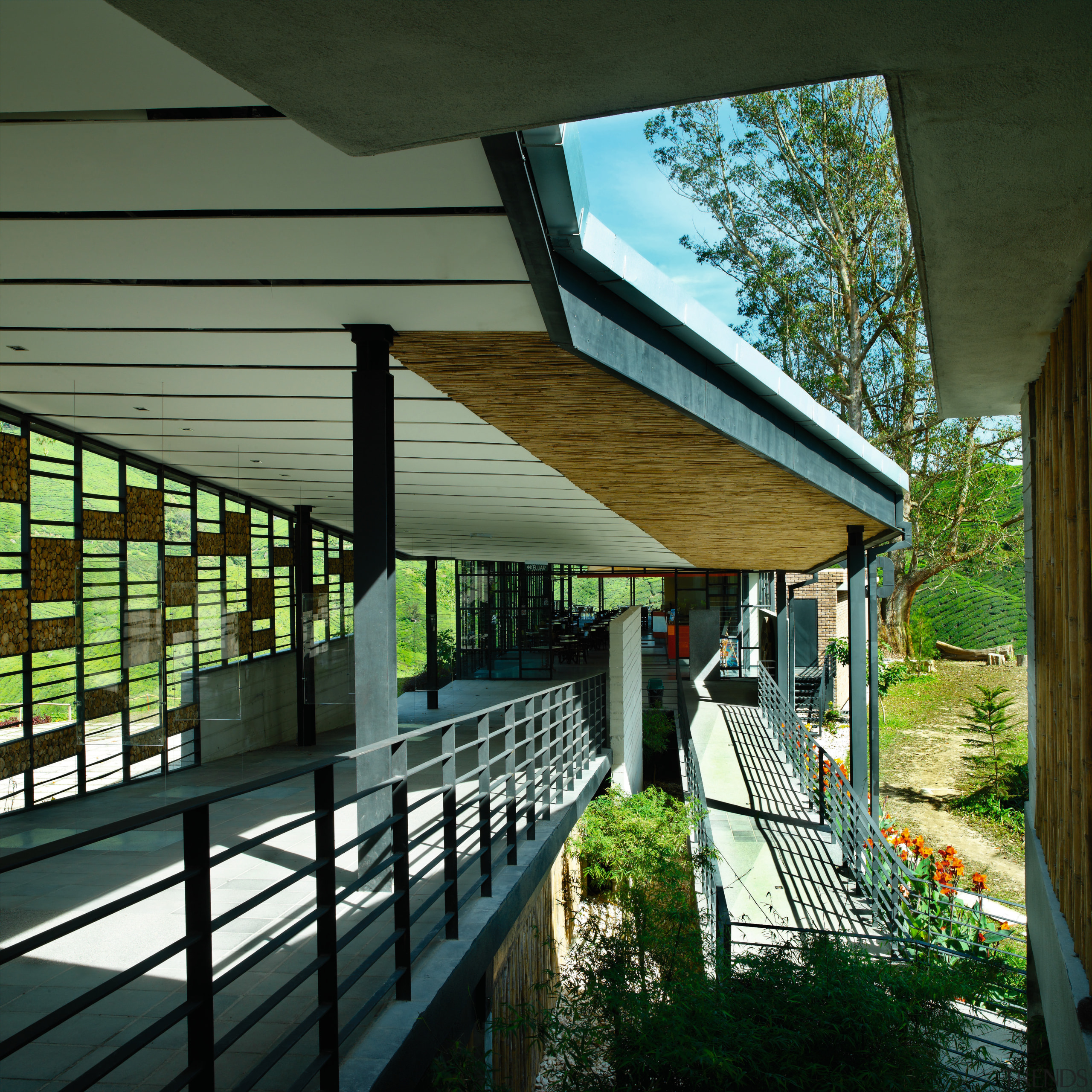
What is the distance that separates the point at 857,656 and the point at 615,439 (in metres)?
4.87

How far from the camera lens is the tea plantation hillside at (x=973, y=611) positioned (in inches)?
→ 1189

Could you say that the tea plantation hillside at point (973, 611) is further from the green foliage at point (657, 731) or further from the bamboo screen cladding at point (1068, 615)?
the bamboo screen cladding at point (1068, 615)

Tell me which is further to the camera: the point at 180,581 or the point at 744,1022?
the point at 180,581

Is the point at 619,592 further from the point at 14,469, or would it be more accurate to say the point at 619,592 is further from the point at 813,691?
the point at 14,469

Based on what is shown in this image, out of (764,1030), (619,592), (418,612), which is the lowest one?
(764,1030)

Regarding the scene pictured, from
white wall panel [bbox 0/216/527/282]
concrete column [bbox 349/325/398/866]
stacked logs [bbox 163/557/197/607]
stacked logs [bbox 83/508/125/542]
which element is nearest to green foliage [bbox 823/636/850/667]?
stacked logs [bbox 163/557/197/607]

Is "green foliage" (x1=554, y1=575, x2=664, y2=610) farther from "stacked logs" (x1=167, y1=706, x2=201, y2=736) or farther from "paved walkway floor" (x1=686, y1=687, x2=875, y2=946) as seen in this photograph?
"stacked logs" (x1=167, y1=706, x2=201, y2=736)

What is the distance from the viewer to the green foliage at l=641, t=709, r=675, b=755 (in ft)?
46.4

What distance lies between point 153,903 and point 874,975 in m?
3.64

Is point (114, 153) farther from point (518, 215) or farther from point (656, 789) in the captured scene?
point (656, 789)

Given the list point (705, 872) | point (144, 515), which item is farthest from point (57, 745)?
point (705, 872)

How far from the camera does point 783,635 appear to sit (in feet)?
53.9

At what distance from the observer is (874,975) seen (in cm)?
388

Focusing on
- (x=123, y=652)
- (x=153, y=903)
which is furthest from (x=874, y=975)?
(x=123, y=652)
